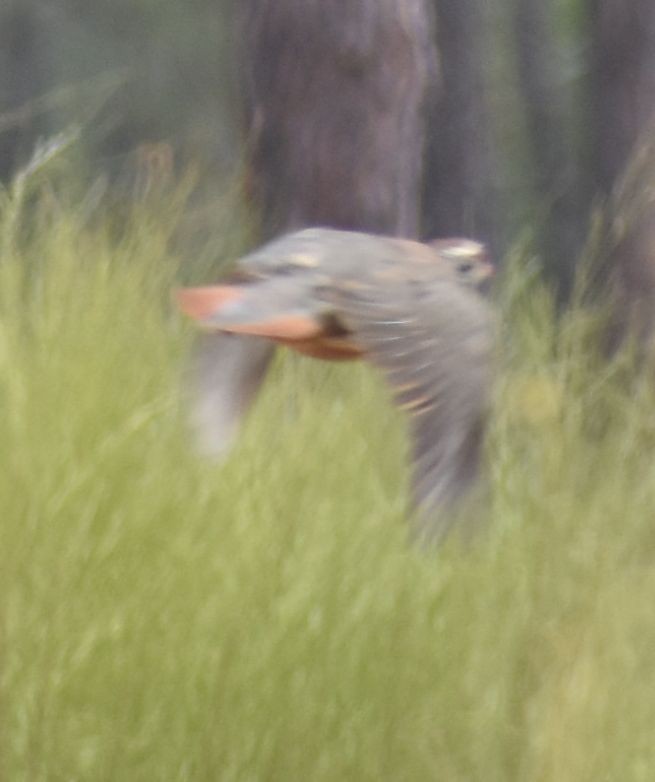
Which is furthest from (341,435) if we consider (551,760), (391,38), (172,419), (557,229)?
(557,229)

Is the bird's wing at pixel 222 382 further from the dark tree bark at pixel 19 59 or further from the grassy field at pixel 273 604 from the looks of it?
the dark tree bark at pixel 19 59

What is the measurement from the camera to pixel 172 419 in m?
2.84

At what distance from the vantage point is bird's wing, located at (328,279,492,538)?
237 centimetres

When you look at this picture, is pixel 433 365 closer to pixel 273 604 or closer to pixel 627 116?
pixel 273 604

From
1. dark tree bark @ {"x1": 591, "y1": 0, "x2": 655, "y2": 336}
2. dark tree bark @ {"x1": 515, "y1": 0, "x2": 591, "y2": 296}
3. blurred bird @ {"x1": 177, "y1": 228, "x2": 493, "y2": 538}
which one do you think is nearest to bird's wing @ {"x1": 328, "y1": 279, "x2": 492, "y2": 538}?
blurred bird @ {"x1": 177, "y1": 228, "x2": 493, "y2": 538}

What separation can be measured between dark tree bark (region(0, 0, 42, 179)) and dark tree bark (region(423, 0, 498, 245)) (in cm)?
295

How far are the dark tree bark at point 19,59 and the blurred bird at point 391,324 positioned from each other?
640cm

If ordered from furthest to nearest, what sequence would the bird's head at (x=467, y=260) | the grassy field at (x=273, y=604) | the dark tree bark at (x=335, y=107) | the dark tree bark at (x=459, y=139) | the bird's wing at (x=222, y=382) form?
the dark tree bark at (x=459, y=139) < the dark tree bark at (x=335, y=107) < the bird's head at (x=467, y=260) < the bird's wing at (x=222, y=382) < the grassy field at (x=273, y=604)

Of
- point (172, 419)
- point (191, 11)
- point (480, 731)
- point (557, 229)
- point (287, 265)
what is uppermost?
point (191, 11)

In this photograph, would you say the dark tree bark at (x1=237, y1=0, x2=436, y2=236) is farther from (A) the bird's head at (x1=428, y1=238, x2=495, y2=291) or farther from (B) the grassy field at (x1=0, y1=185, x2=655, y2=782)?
(B) the grassy field at (x1=0, y1=185, x2=655, y2=782)

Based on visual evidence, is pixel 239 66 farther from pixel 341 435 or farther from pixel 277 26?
pixel 341 435

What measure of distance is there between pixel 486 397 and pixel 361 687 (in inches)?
18.0

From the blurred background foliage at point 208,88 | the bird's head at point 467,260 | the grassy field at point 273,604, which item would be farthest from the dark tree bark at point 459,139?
the grassy field at point 273,604

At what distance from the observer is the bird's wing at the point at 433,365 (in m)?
2.37
